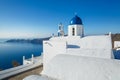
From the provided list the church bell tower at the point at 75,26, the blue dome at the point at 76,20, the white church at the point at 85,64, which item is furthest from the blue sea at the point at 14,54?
the white church at the point at 85,64

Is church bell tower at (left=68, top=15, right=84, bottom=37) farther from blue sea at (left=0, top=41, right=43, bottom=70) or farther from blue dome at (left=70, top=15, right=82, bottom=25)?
blue sea at (left=0, top=41, right=43, bottom=70)

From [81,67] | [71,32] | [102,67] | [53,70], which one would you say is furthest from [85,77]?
[71,32]

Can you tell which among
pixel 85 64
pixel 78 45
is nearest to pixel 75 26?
pixel 78 45

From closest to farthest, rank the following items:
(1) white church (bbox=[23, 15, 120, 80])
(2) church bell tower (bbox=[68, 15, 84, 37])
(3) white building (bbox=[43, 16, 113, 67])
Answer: (1) white church (bbox=[23, 15, 120, 80]), (3) white building (bbox=[43, 16, 113, 67]), (2) church bell tower (bbox=[68, 15, 84, 37])

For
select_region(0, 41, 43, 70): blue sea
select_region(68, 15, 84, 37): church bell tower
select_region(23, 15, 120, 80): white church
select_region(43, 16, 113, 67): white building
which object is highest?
select_region(68, 15, 84, 37): church bell tower

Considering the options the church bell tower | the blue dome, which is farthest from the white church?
the blue dome

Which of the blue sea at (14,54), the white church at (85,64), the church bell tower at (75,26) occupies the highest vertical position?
the church bell tower at (75,26)

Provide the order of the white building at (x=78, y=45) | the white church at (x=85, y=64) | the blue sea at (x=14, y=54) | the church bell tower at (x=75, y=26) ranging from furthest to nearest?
the blue sea at (x=14, y=54) → the church bell tower at (x=75, y=26) → the white building at (x=78, y=45) → the white church at (x=85, y=64)

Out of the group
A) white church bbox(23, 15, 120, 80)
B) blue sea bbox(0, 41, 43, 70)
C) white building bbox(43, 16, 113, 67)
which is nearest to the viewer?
white church bbox(23, 15, 120, 80)

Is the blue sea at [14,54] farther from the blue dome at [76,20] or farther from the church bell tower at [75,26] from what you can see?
the blue dome at [76,20]

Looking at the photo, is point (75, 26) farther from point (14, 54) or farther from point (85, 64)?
point (14, 54)

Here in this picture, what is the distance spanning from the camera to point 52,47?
12648 millimetres

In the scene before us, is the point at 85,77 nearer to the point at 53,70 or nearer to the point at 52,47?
the point at 53,70

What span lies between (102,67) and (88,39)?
19.4 feet
